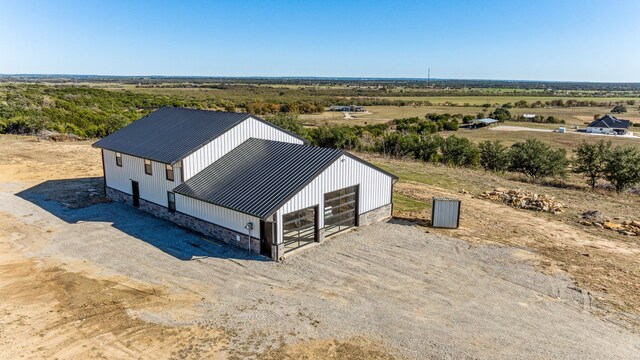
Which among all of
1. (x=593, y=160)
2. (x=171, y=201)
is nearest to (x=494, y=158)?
(x=593, y=160)

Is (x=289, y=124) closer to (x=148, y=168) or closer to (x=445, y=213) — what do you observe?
(x=148, y=168)

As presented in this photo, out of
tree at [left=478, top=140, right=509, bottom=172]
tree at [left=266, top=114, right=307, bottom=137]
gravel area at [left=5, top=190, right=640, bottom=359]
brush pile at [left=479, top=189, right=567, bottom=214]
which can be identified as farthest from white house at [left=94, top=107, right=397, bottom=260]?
tree at [left=478, top=140, right=509, bottom=172]

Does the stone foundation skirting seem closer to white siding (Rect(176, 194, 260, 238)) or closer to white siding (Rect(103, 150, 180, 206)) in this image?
white siding (Rect(176, 194, 260, 238))

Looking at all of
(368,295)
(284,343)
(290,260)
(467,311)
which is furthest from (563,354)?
(290,260)

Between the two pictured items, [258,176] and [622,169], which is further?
[622,169]

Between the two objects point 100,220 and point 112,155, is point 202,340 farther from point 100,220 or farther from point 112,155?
point 112,155

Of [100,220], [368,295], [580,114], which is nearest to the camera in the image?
[368,295]
